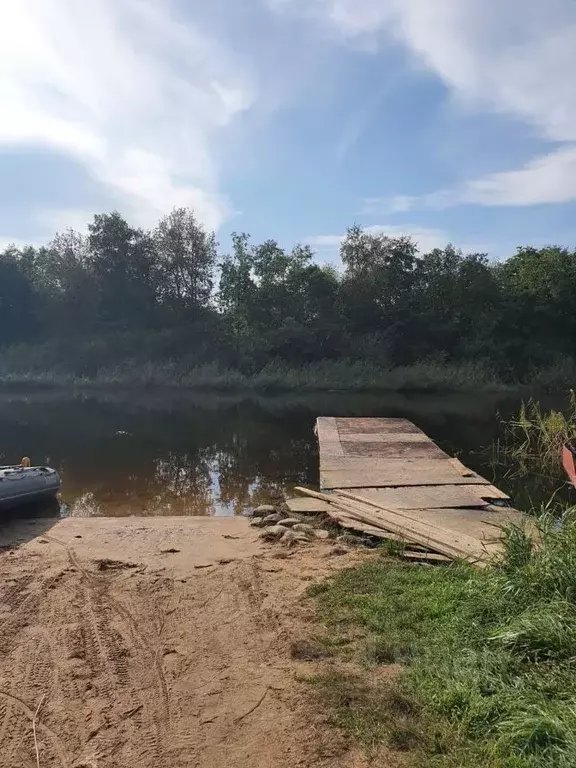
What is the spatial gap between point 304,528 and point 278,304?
86.2ft

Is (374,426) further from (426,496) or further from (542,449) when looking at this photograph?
(426,496)

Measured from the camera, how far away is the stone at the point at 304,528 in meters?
6.79

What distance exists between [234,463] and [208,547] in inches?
250

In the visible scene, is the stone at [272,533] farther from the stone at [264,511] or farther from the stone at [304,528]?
the stone at [264,511]

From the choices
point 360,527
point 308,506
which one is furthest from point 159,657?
point 308,506

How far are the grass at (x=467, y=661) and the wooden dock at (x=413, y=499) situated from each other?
2.88ft

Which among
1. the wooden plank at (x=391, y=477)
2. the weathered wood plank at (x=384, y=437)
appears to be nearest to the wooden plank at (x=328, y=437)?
the weathered wood plank at (x=384, y=437)

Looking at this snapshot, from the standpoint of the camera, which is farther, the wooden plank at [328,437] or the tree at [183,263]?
the tree at [183,263]

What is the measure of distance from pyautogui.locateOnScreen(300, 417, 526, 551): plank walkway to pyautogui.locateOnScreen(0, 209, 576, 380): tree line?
19.3 m

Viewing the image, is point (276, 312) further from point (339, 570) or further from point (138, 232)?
point (339, 570)

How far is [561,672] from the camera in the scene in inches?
124

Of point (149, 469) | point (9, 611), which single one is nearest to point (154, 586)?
point (9, 611)

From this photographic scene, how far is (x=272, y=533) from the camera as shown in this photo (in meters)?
6.80

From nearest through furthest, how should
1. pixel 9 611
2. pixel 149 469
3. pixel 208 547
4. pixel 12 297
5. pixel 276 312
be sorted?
pixel 9 611, pixel 208 547, pixel 149 469, pixel 276 312, pixel 12 297
